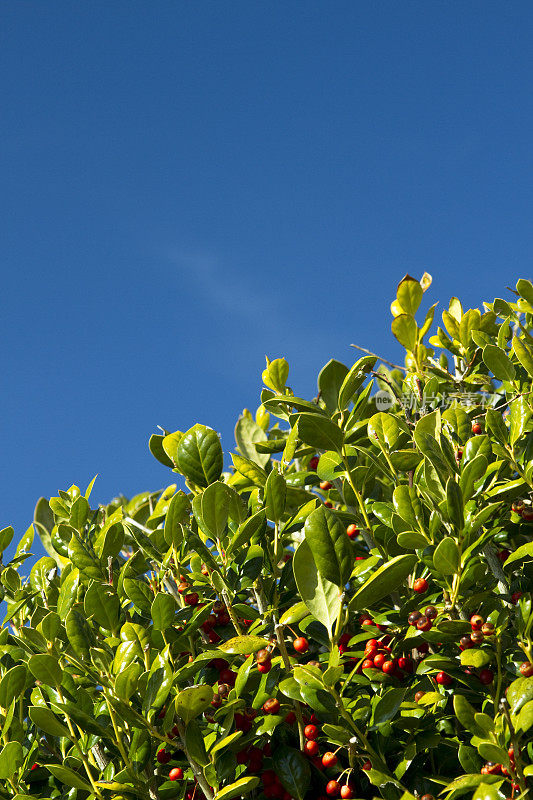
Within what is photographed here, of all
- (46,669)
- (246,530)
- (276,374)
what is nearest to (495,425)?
(246,530)

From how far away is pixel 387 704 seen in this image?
2256 mm

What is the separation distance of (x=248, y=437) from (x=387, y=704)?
161cm

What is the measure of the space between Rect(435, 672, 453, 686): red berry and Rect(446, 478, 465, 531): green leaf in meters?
0.53

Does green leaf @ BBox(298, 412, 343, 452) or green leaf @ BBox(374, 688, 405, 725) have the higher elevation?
green leaf @ BBox(298, 412, 343, 452)

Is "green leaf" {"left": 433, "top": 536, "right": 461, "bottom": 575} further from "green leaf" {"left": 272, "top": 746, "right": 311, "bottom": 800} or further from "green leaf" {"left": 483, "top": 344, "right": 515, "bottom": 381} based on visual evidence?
"green leaf" {"left": 483, "top": 344, "right": 515, "bottom": 381}

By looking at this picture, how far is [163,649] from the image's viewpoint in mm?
2482

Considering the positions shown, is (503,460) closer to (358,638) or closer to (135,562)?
(358,638)

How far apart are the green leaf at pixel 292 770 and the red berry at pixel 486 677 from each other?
600 mm

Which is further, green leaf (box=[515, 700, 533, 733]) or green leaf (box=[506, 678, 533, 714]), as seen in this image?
green leaf (box=[506, 678, 533, 714])

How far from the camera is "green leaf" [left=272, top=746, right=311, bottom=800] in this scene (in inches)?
92.6

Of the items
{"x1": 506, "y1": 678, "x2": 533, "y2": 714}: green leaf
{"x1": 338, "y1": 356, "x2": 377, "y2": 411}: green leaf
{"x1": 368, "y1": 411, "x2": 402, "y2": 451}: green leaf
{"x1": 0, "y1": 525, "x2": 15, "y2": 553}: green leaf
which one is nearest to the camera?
{"x1": 506, "y1": 678, "x2": 533, "y2": 714}: green leaf

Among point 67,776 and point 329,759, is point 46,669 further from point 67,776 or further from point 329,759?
point 329,759

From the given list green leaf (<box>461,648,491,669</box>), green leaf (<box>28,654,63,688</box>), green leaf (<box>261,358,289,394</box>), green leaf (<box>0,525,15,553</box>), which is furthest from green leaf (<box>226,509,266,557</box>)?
green leaf (<box>0,525,15,553</box>)

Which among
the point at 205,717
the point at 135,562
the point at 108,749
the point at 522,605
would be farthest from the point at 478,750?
the point at 135,562
